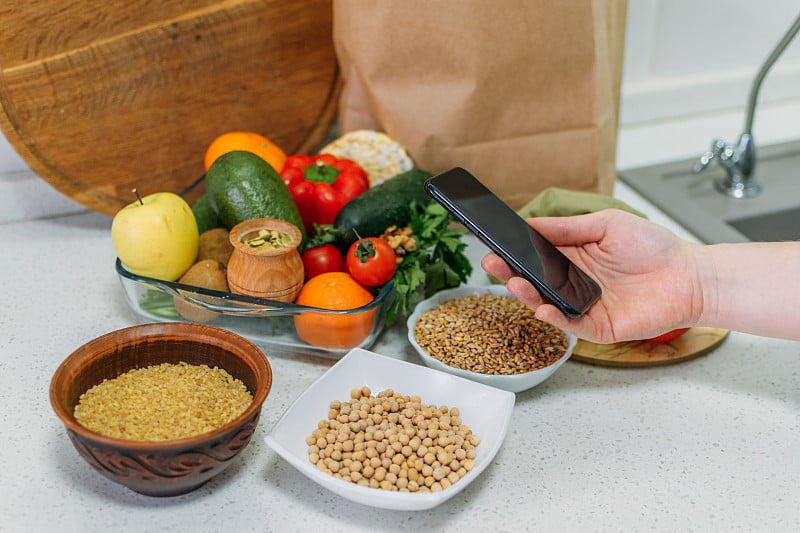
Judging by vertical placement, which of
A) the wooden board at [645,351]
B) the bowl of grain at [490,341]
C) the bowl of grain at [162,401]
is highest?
the bowl of grain at [162,401]

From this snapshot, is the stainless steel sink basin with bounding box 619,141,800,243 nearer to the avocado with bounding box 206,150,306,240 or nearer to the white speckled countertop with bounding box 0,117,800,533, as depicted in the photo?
the white speckled countertop with bounding box 0,117,800,533

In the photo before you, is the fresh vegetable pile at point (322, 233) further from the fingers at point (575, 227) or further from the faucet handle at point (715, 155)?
the faucet handle at point (715, 155)

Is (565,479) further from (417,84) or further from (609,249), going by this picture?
(417,84)

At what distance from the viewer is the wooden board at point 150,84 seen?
1092mm

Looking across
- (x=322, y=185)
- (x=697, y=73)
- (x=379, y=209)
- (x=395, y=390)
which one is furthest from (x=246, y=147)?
(x=697, y=73)

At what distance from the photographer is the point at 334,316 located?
2.95ft

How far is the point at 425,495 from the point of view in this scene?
69 cm

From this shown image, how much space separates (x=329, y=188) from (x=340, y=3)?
10.6 inches

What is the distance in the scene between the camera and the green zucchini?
1035 millimetres

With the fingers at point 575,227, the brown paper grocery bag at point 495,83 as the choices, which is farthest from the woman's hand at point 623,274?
the brown paper grocery bag at point 495,83

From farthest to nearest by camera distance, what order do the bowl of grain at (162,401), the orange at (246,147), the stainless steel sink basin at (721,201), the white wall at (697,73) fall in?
1. the white wall at (697,73)
2. the stainless steel sink basin at (721,201)
3. the orange at (246,147)
4. the bowl of grain at (162,401)

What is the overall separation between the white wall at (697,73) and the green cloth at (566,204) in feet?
1.46

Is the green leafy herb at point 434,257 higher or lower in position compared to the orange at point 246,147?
lower

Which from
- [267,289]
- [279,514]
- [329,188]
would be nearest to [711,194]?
[329,188]
